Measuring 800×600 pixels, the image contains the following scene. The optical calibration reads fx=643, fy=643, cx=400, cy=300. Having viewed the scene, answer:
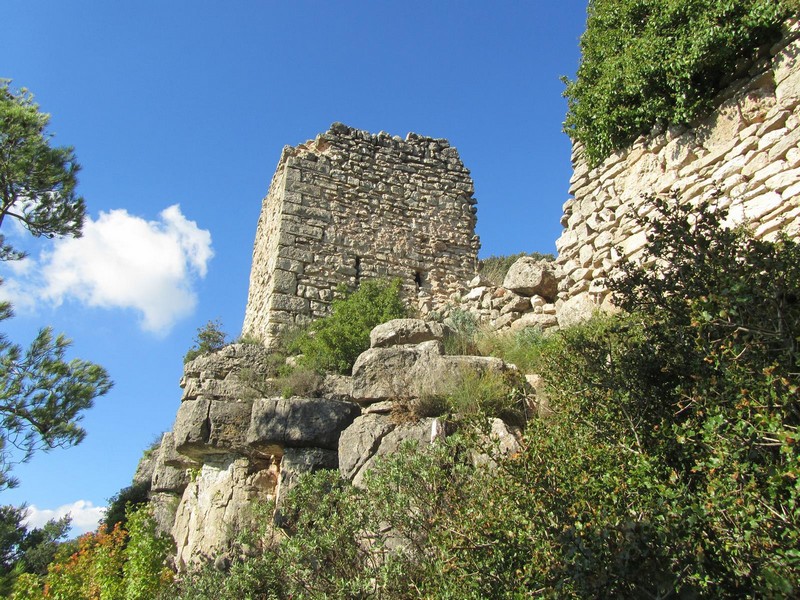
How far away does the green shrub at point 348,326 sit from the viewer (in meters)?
8.59

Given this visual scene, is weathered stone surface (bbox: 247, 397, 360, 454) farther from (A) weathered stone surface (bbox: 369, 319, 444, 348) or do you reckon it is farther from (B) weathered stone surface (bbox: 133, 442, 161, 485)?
(B) weathered stone surface (bbox: 133, 442, 161, 485)

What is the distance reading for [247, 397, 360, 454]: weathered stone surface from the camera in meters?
6.75

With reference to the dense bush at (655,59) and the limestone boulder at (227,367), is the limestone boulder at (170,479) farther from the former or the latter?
the dense bush at (655,59)

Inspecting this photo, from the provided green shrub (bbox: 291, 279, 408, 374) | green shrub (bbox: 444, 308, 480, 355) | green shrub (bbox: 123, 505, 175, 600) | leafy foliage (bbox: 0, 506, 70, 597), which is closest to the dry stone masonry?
green shrub (bbox: 444, 308, 480, 355)

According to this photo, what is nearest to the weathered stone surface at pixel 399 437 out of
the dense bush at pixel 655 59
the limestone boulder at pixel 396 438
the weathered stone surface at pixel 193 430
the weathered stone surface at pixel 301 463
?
the limestone boulder at pixel 396 438

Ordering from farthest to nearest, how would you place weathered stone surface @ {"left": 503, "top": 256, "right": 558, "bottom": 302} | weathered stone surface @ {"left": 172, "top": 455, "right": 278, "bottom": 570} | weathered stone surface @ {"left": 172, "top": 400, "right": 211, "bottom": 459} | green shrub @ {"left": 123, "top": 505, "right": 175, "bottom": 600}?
weathered stone surface @ {"left": 503, "top": 256, "right": 558, "bottom": 302} < weathered stone surface @ {"left": 172, "top": 400, "right": 211, "bottom": 459} < green shrub @ {"left": 123, "top": 505, "right": 175, "bottom": 600} < weathered stone surface @ {"left": 172, "top": 455, "right": 278, "bottom": 570}

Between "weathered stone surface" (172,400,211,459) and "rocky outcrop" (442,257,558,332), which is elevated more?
"rocky outcrop" (442,257,558,332)

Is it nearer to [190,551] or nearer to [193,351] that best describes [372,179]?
[193,351]

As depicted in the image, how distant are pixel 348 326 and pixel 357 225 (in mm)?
2705

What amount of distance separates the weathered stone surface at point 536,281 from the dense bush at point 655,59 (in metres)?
1.55

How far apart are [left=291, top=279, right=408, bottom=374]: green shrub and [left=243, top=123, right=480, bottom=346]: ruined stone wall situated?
537mm

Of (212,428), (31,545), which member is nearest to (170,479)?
(212,428)

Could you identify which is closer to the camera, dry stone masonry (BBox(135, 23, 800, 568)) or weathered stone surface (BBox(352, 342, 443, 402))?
dry stone masonry (BBox(135, 23, 800, 568))

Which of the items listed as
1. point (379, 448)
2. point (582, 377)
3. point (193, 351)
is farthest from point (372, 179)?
point (582, 377)
